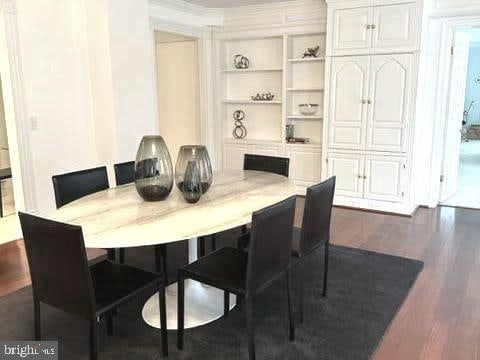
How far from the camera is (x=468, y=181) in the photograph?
6461mm

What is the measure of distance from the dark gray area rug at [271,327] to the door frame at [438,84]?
7.30ft

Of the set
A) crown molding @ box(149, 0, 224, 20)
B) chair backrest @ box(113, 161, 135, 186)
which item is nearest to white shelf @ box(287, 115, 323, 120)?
crown molding @ box(149, 0, 224, 20)

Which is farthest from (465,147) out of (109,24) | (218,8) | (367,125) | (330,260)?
(109,24)

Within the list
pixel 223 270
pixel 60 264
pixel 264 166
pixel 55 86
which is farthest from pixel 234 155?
pixel 60 264

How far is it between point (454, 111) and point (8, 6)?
15.9 feet

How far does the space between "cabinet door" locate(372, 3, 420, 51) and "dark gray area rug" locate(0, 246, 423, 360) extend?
2582mm

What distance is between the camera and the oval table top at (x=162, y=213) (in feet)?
6.41

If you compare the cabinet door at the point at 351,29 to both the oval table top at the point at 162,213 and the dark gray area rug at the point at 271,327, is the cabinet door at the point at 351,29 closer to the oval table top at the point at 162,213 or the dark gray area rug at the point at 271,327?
the oval table top at the point at 162,213

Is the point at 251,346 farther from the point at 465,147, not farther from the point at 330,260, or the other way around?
the point at 465,147

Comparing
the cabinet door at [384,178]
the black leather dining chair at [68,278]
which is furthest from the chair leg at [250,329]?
the cabinet door at [384,178]

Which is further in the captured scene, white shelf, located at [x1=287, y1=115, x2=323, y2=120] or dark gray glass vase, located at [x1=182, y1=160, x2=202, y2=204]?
white shelf, located at [x1=287, y1=115, x2=323, y2=120]

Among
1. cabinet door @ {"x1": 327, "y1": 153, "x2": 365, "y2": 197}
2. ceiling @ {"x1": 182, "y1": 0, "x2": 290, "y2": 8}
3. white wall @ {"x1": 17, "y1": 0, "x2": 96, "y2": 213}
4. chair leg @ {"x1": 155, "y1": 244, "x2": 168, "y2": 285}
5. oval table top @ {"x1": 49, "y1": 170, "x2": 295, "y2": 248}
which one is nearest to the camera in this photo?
oval table top @ {"x1": 49, "y1": 170, "x2": 295, "y2": 248}

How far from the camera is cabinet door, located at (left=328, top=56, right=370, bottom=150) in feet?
15.7

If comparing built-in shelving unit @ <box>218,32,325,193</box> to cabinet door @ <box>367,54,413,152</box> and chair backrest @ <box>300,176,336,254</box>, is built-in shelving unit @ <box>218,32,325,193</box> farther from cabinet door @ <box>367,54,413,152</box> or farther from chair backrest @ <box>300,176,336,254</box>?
chair backrest @ <box>300,176,336,254</box>
